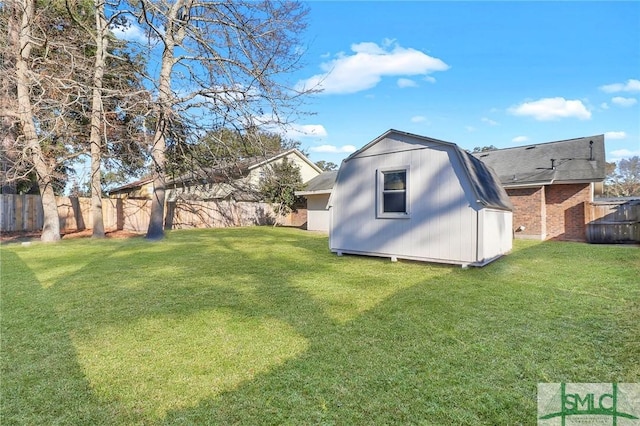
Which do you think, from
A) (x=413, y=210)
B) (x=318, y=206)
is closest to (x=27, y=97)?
(x=413, y=210)

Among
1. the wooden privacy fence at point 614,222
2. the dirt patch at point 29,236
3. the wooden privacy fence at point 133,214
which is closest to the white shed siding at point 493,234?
the wooden privacy fence at point 614,222

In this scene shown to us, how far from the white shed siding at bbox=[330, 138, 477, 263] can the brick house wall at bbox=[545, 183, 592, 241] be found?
9.01 m

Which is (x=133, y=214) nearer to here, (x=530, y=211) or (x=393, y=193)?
(x=393, y=193)

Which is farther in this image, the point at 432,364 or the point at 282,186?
the point at 282,186

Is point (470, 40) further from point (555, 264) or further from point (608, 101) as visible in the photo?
point (608, 101)

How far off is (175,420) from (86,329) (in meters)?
2.13

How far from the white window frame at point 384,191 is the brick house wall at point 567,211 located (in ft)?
30.8

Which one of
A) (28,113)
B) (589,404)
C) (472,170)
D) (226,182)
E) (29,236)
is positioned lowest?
(589,404)

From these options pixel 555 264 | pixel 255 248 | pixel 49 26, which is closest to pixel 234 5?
pixel 49 26

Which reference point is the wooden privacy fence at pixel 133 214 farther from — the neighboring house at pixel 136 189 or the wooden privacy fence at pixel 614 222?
the wooden privacy fence at pixel 614 222

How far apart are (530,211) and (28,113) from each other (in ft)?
60.1

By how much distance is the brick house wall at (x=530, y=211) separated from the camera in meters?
12.6

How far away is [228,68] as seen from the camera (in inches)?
418

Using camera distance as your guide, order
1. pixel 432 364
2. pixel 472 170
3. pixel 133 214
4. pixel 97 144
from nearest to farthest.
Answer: pixel 432 364 → pixel 472 170 → pixel 97 144 → pixel 133 214
